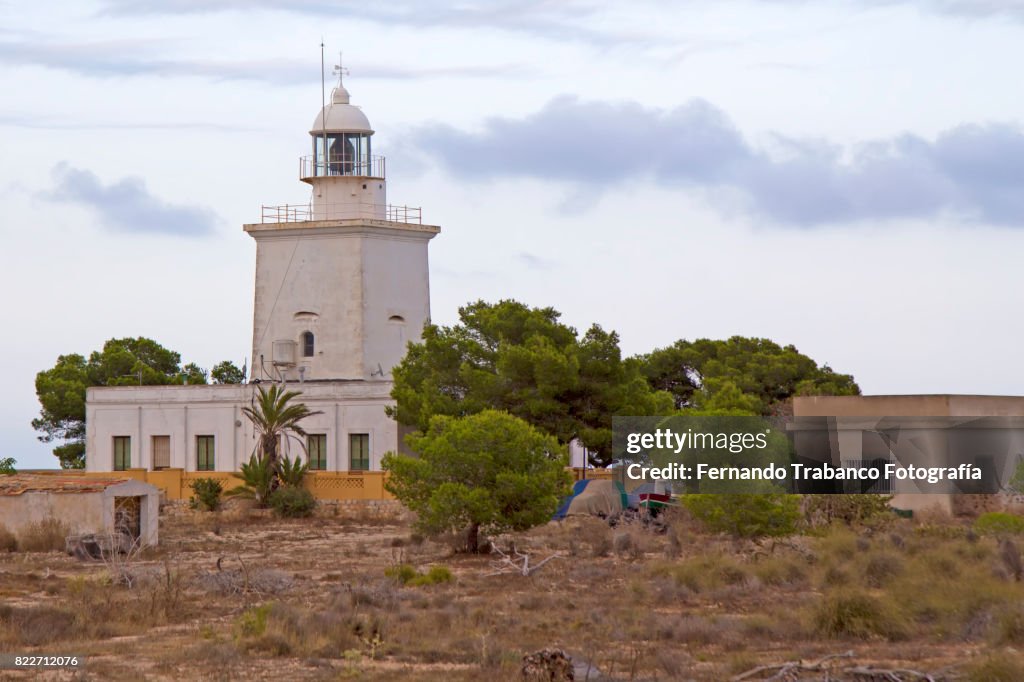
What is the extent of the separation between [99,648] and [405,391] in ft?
83.5

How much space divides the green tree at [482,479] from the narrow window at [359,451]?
48.3ft

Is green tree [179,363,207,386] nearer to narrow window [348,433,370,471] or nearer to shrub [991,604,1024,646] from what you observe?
narrow window [348,433,370,471]

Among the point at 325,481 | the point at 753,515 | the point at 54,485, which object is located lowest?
the point at 753,515

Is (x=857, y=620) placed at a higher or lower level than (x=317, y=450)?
lower

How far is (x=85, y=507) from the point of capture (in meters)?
30.5

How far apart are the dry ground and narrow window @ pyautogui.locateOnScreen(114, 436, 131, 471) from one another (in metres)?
18.5

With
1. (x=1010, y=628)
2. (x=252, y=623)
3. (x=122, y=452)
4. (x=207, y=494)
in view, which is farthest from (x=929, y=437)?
(x=122, y=452)

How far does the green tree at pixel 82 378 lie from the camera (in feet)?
196

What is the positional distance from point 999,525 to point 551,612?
14.5 metres

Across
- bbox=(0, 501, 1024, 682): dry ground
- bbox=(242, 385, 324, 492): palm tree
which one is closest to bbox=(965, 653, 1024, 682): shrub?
bbox=(0, 501, 1024, 682): dry ground

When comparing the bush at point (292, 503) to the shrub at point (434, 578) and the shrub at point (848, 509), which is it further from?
the shrub at point (434, 578)

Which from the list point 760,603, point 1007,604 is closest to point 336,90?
point 760,603

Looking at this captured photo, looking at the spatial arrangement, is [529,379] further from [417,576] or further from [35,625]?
[35,625]

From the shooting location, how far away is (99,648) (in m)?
17.3
